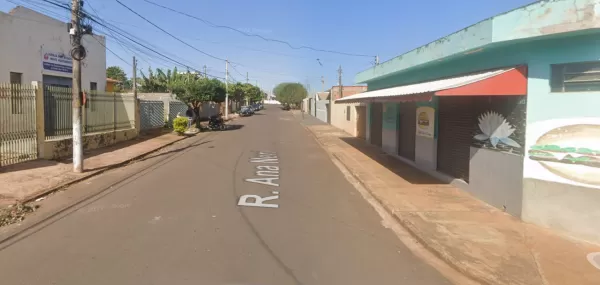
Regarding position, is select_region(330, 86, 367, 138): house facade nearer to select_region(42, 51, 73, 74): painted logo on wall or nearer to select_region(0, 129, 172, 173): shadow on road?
select_region(0, 129, 172, 173): shadow on road

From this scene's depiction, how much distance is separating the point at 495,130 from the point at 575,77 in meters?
1.63

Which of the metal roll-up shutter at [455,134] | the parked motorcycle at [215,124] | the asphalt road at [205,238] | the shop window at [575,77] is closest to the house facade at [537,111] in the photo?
the shop window at [575,77]

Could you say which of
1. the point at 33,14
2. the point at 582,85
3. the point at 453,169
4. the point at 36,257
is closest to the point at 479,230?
the point at 582,85

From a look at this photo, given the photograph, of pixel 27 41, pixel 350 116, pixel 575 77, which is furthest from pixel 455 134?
pixel 350 116

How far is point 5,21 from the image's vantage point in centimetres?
1480

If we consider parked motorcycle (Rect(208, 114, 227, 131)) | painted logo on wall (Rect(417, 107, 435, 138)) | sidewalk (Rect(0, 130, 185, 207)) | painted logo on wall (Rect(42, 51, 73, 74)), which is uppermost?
painted logo on wall (Rect(42, 51, 73, 74))

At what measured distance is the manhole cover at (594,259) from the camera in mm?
4898

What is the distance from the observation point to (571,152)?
19.6 ft

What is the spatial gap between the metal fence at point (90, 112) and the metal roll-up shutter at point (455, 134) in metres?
9.72

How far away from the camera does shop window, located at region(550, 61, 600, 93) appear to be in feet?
18.9

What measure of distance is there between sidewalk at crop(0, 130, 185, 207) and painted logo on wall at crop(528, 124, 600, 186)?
898cm

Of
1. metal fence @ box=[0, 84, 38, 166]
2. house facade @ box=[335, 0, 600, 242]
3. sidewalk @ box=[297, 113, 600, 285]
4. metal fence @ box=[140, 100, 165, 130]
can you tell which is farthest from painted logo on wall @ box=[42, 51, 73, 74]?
house facade @ box=[335, 0, 600, 242]

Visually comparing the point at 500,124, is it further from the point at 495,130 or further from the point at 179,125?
the point at 179,125

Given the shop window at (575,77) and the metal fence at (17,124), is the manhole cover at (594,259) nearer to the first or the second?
the shop window at (575,77)
